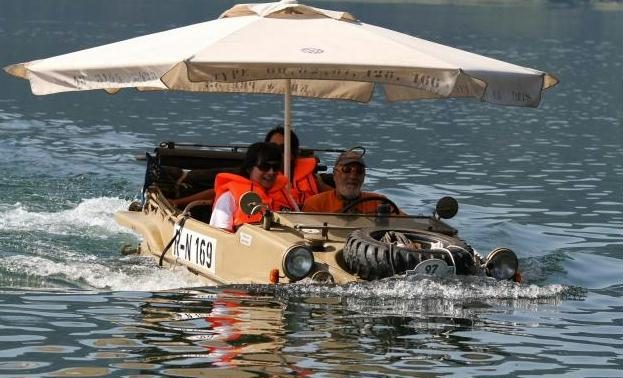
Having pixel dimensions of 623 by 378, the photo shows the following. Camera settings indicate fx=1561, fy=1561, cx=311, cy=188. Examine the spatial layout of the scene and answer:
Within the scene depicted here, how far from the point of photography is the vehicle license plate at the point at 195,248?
555 inches

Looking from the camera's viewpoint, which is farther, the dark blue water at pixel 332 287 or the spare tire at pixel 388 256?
the spare tire at pixel 388 256

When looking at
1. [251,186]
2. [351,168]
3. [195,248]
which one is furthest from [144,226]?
[351,168]

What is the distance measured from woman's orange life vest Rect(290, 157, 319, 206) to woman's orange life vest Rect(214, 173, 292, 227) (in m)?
0.95

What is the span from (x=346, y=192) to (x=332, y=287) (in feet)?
5.29

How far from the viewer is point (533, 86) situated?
14281 mm

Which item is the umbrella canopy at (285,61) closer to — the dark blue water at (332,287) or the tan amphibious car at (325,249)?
the tan amphibious car at (325,249)

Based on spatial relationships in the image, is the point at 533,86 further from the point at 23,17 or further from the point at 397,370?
the point at 23,17

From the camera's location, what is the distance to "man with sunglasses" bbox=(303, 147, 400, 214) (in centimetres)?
1427

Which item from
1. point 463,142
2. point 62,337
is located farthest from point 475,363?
point 463,142

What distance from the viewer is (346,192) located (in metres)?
14.4

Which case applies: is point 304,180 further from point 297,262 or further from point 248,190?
point 297,262

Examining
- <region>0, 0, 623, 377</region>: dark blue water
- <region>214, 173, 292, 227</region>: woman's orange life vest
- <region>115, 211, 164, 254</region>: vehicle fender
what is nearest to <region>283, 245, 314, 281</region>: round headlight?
<region>0, 0, 623, 377</region>: dark blue water

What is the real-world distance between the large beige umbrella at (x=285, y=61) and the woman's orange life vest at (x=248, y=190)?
96cm

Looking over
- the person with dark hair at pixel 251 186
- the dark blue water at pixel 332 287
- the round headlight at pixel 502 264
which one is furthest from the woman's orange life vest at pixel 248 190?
the round headlight at pixel 502 264
